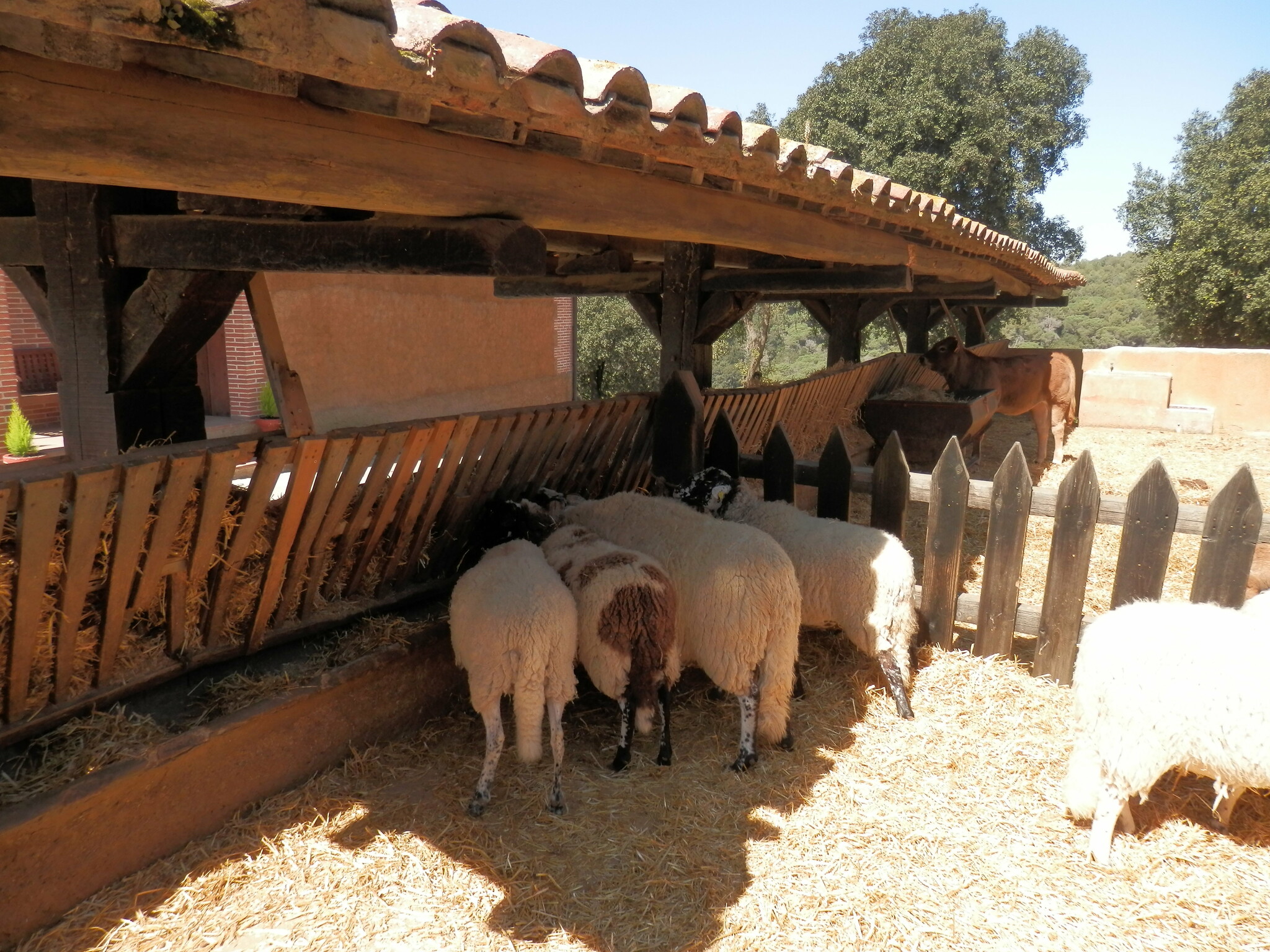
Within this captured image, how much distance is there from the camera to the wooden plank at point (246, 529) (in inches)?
125

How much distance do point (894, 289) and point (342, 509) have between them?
408 cm

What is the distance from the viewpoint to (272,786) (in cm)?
339

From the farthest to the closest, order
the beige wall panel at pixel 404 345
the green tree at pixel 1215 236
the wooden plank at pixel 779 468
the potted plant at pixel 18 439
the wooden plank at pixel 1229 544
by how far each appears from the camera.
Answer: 1. the green tree at pixel 1215 236
2. the beige wall panel at pixel 404 345
3. the potted plant at pixel 18 439
4. the wooden plank at pixel 779 468
5. the wooden plank at pixel 1229 544

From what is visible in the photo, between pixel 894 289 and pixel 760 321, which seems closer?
pixel 894 289

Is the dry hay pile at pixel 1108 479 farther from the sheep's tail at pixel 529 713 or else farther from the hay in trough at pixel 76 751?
the hay in trough at pixel 76 751

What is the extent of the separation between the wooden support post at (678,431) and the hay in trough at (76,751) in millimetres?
3270

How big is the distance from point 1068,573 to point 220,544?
4148 mm

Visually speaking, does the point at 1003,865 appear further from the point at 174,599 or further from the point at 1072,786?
the point at 174,599

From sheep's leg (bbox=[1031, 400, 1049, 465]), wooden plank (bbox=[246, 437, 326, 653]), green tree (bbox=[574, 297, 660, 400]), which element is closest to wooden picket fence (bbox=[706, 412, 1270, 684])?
wooden plank (bbox=[246, 437, 326, 653])

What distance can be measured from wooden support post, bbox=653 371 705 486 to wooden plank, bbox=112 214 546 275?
8.43ft

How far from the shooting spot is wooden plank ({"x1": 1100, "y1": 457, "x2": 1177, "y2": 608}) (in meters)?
4.04

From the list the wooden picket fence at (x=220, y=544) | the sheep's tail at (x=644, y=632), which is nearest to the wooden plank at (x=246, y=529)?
the wooden picket fence at (x=220, y=544)

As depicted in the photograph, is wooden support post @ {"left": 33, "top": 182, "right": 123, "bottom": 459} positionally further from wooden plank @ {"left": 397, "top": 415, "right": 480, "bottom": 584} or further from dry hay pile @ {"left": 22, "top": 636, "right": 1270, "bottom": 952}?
dry hay pile @ {"left": 22, "top": 636, "right": 1270, "bottom": 952}

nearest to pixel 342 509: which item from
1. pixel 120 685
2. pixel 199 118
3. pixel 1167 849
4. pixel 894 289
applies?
pixel 120 685
